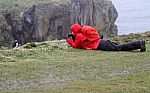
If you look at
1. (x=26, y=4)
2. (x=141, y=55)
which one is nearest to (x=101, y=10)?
(x=26, y=4)

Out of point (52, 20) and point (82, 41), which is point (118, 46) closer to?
point (82, 41)

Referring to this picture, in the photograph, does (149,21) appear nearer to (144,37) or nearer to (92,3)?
(92,3)

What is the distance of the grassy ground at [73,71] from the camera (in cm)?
927

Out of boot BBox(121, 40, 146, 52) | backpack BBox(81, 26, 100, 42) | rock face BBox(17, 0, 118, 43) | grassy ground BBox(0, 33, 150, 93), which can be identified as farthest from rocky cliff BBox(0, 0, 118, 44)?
grassy ground BBox(0, 33, 150, 93)

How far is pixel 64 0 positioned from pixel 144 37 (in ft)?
216

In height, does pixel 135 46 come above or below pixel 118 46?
above

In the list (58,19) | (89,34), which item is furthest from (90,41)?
(58,19)

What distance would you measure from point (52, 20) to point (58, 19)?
4.43ft

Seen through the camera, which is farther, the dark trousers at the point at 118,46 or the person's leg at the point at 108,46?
the person's leg at the point at 108,46

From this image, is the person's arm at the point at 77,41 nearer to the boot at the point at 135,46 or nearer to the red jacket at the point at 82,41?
the red jacket at the point at 82,41

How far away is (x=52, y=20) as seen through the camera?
272ft

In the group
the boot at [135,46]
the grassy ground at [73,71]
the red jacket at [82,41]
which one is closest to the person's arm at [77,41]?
the red jacket at [82,41]

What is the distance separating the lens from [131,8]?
349 ft

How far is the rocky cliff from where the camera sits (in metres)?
81.4
